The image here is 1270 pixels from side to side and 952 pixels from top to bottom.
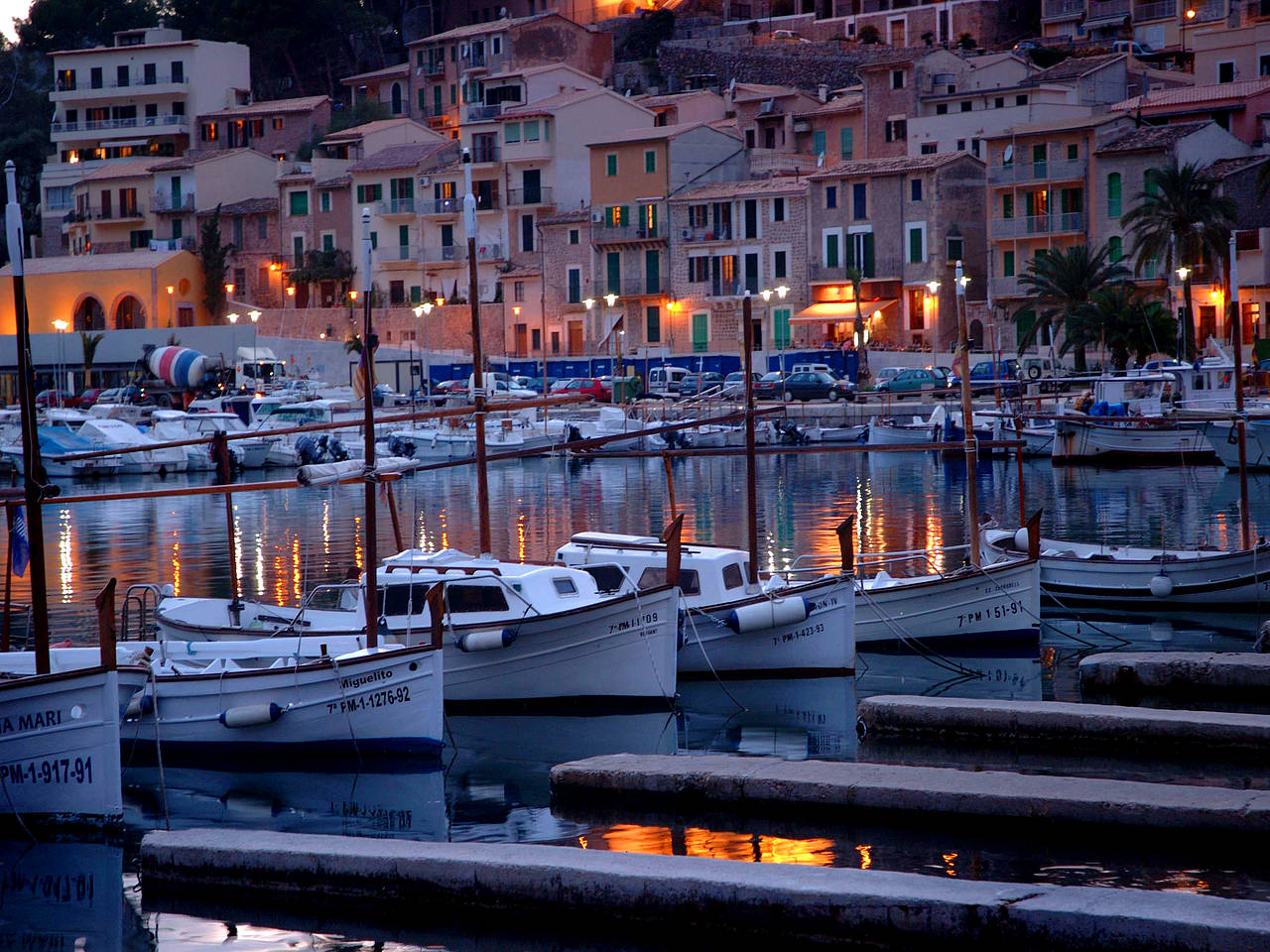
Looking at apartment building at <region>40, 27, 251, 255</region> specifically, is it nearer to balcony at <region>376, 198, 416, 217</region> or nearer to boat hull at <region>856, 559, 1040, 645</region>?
balcony at <region>376, 198, 416, 217</region>

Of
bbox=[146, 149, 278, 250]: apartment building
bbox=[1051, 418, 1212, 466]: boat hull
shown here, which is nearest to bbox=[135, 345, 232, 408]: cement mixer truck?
bbox=[146, 149, 278, 250]: apartment building

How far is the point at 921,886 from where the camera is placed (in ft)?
34.9

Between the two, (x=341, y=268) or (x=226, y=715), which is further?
(x=341, y=268)

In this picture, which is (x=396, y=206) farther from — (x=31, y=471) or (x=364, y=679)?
(x=31, y=471)

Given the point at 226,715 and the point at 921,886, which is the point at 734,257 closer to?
the point at 226,715

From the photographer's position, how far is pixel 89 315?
8644cm

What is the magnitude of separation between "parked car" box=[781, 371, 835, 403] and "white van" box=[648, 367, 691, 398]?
5.96 meters

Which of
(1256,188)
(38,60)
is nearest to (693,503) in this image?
(1256,188)

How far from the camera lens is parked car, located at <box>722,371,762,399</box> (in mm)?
62906

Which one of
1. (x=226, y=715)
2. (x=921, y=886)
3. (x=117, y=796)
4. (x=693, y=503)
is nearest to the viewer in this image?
(x=921, y=886)

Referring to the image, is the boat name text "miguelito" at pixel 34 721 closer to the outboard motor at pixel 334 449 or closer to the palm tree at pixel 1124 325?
the palm tree at pixel 1124 325

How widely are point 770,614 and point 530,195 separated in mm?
65458

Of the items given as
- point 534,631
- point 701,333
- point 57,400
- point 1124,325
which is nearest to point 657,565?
point 534,631

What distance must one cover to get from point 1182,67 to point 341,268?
143 feet
